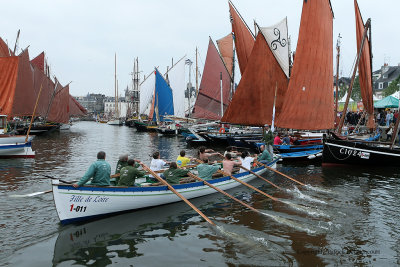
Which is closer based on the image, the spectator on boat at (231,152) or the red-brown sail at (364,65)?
the spectator on boat at (231,152)

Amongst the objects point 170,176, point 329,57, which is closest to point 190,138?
point 329,57

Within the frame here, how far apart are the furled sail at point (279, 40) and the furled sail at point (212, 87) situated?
562 inches

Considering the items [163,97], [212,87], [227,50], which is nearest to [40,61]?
[163,97]

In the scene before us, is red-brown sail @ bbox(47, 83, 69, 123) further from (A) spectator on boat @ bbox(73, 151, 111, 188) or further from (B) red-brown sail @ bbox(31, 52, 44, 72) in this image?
(A) spectator on boat @ bbox(73, 151, 111, 188)

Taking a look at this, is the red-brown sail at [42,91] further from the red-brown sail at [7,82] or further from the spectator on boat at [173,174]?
the spectator on boat at [173,174]

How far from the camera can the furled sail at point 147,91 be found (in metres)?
62.4

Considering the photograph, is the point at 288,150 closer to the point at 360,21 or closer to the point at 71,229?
the point at 360,21

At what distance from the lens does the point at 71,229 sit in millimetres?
10344

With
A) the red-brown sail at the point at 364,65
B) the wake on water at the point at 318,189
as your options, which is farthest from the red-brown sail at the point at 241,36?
the wake on water at the point at 318,189

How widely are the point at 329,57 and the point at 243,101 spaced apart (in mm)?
7073

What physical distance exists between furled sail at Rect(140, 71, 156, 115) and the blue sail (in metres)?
5.73

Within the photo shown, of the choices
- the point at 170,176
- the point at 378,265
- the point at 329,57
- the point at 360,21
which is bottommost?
the point at 378,265

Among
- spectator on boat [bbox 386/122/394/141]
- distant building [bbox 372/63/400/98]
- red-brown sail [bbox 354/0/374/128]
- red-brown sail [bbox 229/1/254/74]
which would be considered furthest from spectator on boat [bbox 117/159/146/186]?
distant building [bbox 372/63/400/98]

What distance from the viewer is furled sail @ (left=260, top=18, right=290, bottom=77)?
952 inches
